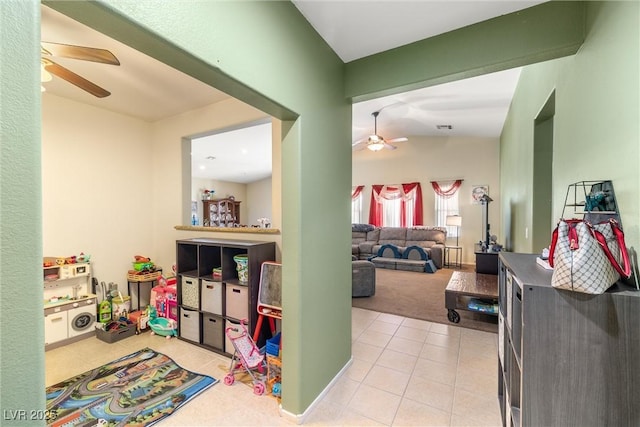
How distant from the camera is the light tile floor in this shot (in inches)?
71.7

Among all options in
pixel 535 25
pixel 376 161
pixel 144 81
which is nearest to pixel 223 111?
pixel 144 81

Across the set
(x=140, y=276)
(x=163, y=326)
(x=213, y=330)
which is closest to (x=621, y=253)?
(x=213, y=330)

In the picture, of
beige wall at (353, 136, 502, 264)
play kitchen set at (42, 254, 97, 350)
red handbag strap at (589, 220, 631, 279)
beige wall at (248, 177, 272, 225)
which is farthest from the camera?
beige wall at (248, 177, 272, 225)

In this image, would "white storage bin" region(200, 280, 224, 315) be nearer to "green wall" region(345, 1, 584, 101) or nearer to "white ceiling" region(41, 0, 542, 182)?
"white ceiling" region(41, 0, 542, 182)

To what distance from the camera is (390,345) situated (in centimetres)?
282

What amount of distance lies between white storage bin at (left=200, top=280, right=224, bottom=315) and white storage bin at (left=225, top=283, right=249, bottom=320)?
0.11 metres

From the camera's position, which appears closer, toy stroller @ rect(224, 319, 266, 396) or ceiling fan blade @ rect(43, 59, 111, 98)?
ceiling fan blade @ rect(43, 59, 111, 98)

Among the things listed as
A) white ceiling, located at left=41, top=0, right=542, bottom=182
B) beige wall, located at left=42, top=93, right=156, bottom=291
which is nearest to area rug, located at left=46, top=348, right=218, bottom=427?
beige wall, located at left=42, top=93, right=156, bottom=291

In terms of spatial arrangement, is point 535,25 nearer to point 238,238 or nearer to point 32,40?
point 32,40

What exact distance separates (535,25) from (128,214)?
4.51 meters

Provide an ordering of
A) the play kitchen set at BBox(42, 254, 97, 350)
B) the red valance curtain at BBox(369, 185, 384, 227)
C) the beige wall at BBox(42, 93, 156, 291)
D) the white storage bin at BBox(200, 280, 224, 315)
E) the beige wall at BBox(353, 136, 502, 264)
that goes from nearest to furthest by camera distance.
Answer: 1. the white storage bin at BBox(200, 280, 224, 315)
2. the play kitchen set at BBox(42, 254, 97, 350)
3. the beige wall at BBox(42, 93, 156, 291)
4. the beige wall at BBox(353, 136, 502, 264)
5. the red valance curtain at BBox(369, 185, 384, 227)

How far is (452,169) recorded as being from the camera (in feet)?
24.1

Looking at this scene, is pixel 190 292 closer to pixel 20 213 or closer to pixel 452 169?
pixel 20 213

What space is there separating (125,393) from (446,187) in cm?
768
